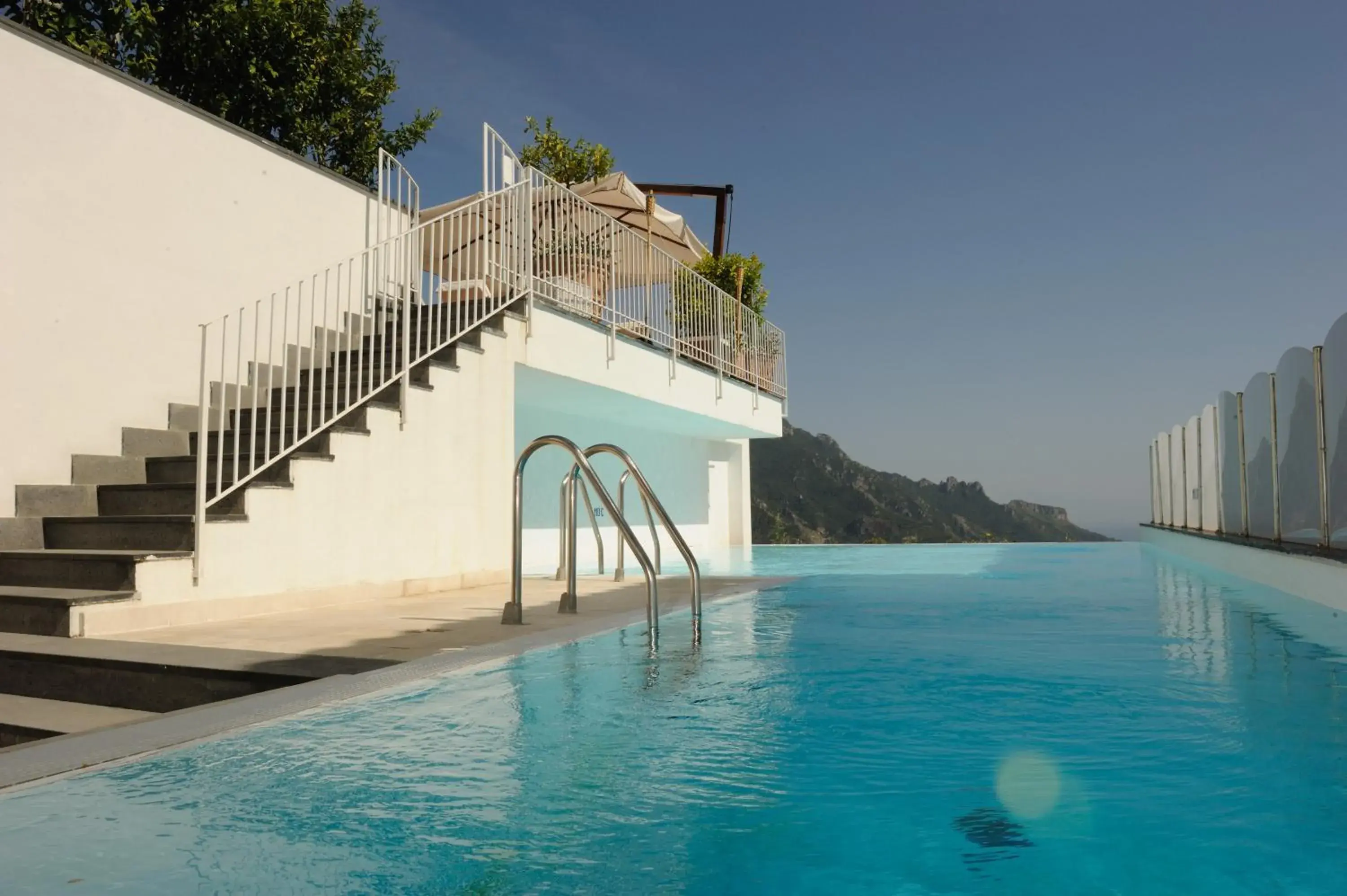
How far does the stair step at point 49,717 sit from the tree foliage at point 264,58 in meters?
13.0

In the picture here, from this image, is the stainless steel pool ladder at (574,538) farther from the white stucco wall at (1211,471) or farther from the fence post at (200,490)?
the white stucco wall at (1211,471)

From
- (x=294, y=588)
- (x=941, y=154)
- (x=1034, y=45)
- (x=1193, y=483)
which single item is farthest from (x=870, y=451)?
(x=294, y=588)

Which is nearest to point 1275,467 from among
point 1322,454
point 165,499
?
point 1322,454

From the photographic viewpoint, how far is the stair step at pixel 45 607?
4.81 metres

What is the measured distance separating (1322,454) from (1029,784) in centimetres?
598

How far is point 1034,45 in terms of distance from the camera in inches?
1170

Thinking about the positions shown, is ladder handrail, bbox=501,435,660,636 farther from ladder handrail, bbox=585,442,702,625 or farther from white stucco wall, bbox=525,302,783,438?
white stucco wall, bbox=525,302,783,438

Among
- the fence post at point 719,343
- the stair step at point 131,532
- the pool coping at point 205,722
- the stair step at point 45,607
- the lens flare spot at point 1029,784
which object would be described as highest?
the fence post at point 719,343

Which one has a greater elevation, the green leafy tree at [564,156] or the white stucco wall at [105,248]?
the green leafy tree at [564,156]

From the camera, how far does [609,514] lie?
201 inches

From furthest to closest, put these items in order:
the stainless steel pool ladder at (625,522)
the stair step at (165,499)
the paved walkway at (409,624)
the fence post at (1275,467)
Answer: the fence post at (1275,467) → the stair step at (165,499) → the stainless steel pool ladder at (625,522) → the paved walkway at (409,624)

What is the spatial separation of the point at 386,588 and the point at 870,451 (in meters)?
33.1

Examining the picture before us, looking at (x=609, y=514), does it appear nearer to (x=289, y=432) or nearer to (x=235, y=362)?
(x=289, y=432)

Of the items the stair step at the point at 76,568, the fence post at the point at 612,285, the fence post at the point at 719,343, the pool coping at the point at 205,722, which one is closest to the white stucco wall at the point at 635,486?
the fence post at the point at 612,285
